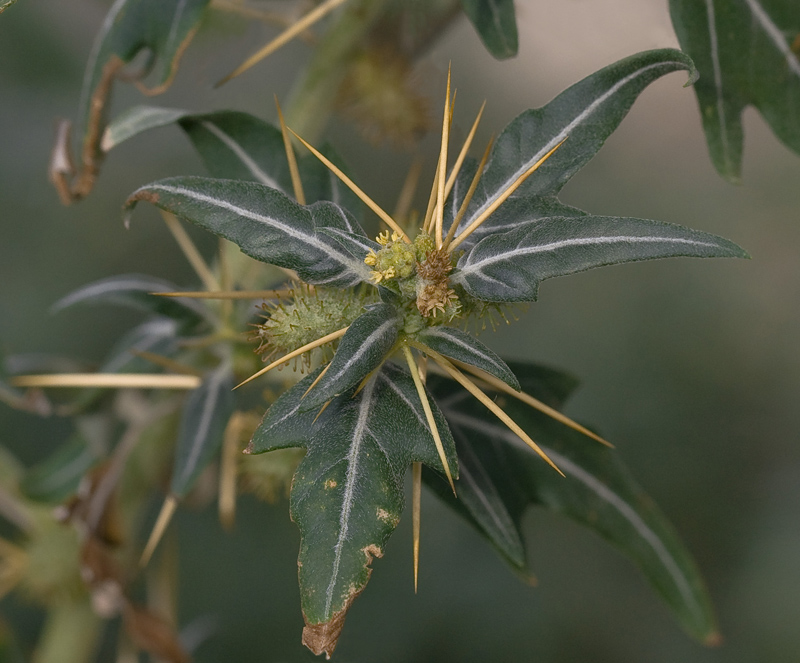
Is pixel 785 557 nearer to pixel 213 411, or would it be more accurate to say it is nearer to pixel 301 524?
pixel 213 411

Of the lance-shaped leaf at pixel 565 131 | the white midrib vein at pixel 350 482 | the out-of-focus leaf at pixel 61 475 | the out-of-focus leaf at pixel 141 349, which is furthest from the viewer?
the out-of-focus leaf at pixel 61 475

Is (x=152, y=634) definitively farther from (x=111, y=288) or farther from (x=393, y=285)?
(x=393, y=285)

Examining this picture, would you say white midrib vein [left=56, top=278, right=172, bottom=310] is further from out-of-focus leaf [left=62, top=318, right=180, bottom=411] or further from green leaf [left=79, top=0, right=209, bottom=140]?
green leaf [left=79, top=0, right=209, bottom=140]

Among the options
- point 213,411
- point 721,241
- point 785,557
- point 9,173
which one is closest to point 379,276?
point 721,241

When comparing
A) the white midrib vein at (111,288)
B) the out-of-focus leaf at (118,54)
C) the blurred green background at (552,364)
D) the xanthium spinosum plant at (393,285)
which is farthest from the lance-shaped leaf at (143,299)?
the blurred green background at (552,364)

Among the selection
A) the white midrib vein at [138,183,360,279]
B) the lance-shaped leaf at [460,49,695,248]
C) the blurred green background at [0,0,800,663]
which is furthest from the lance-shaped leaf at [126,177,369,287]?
the blurred green background at [0,0,800,663]

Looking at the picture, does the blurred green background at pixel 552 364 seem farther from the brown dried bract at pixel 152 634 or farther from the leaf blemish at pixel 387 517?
the leaf blemish at pixel 387 517
